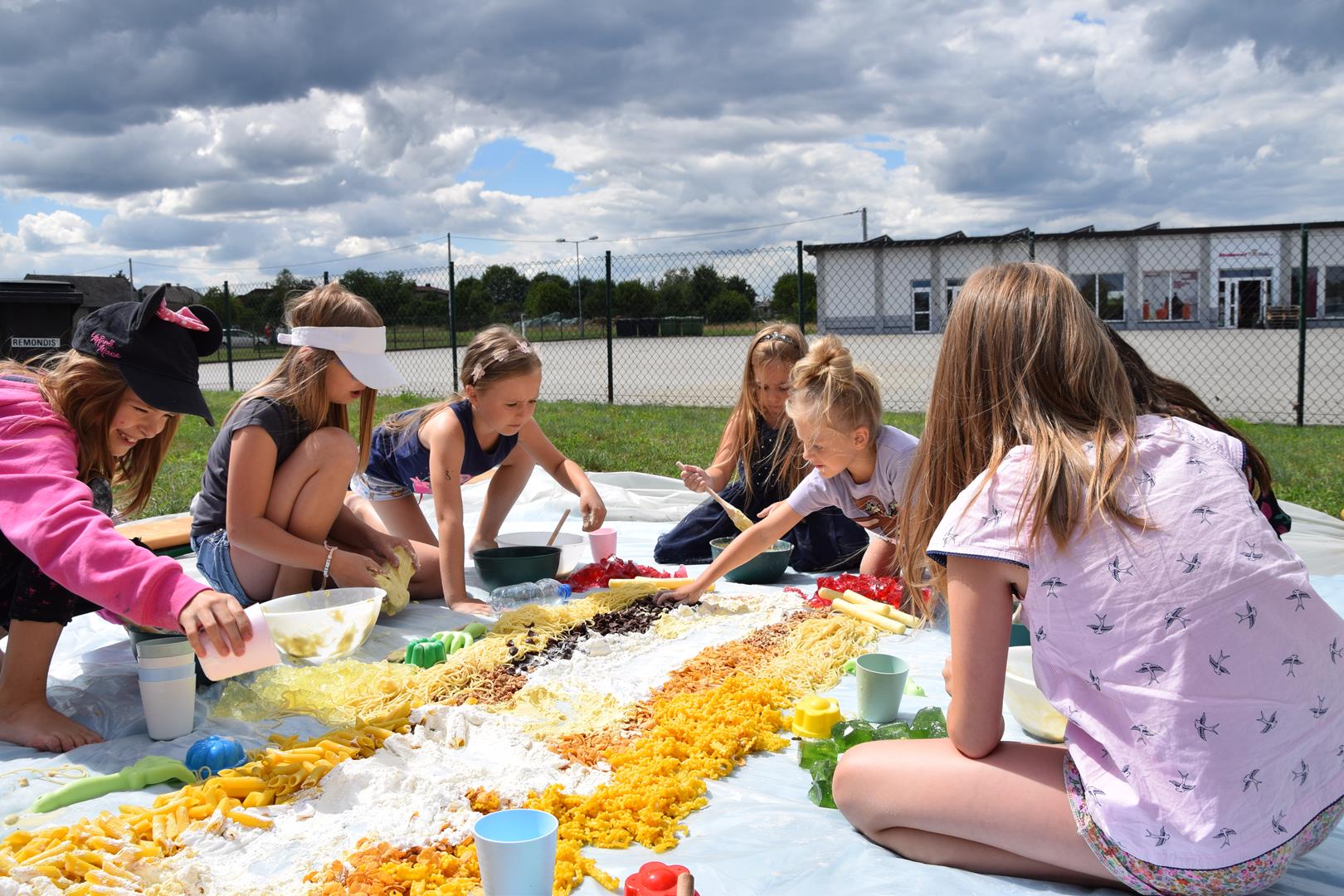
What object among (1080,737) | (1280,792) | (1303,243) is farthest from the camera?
(1303,243)

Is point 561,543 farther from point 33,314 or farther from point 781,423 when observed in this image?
point 33,314

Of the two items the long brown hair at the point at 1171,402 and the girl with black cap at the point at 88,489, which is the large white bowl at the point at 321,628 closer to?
the girl with black cap at the point at 88,489

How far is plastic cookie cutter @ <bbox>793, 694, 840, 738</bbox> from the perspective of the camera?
7.43 ft

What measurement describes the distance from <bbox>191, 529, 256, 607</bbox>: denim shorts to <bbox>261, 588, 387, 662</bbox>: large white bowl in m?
0.42

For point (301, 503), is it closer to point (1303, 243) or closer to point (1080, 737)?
point (1080, 737)

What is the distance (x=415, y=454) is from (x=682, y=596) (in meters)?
1.32

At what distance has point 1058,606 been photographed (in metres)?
1.54

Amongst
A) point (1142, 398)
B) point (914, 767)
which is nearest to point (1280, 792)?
point (914, 767)

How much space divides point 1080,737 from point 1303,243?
→ 9.38m

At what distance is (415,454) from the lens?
3934 millimetres

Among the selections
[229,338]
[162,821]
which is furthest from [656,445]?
[229,338]

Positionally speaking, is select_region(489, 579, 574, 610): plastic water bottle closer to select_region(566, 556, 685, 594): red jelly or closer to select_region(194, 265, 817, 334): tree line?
select_region(566, 556, 685, 594): red jelly

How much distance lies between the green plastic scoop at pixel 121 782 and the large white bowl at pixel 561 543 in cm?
184

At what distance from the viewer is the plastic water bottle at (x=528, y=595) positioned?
137 inches
